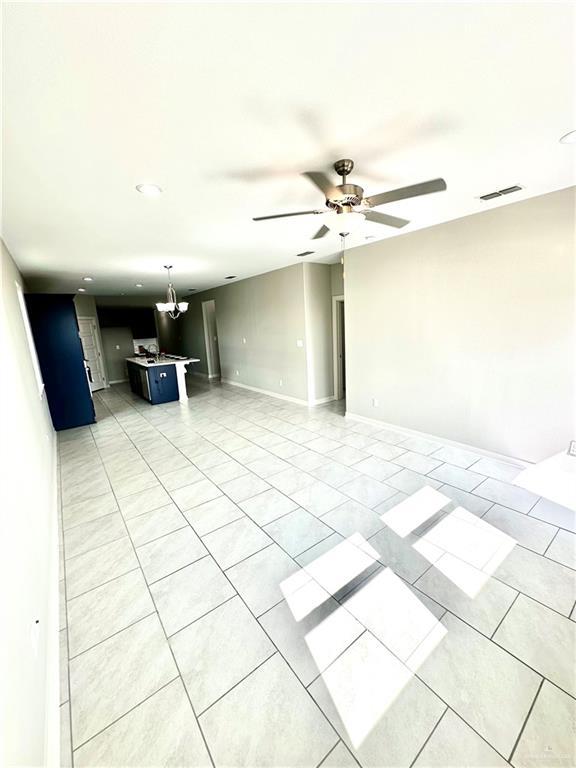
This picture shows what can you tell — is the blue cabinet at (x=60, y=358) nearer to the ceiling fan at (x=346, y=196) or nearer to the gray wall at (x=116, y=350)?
the gray wall at (x=116, y=350)

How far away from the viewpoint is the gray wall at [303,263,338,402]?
5562 millimetres

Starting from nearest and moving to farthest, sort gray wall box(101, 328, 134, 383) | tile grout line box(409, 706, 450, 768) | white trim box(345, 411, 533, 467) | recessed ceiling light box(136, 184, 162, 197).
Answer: tile grout line box(409, 706, 450, 768) → recessed ceiling light box(136, 184, 162, 197) → white trim box(345, 411, 533, 467) → gray wall box(101, 328, 134, 383)

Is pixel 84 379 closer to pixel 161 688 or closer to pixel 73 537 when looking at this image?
pixel 73 537

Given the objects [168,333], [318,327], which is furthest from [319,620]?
[168,333]

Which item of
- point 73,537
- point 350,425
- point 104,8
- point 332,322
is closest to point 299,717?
point 73,537

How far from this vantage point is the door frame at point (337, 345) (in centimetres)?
582

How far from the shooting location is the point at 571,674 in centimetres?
140

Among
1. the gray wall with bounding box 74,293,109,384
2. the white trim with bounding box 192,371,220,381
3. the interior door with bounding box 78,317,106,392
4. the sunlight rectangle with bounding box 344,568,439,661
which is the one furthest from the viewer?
the white trim with bounding box 192,371,220,381

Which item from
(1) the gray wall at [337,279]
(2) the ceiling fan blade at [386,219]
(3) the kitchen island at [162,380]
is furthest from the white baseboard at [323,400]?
(2) the ceiling fan blade at [386,219]

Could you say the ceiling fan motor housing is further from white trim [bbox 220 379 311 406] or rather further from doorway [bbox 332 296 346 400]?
white trim [bbox 220 379 311 406]

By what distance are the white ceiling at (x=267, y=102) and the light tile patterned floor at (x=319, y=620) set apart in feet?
8.80

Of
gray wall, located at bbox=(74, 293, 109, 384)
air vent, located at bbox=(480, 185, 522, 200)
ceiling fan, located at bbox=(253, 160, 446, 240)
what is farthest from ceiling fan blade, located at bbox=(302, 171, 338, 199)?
gray wall, located at bbox=(74, 293, 109, 384)

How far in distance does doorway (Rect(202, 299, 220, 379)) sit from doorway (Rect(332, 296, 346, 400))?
4.19 metres

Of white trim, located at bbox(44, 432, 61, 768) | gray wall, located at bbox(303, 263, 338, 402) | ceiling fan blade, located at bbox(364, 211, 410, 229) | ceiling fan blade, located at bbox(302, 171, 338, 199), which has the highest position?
ceiling fan blade, located at bbox(302, 171, 338, 199)
